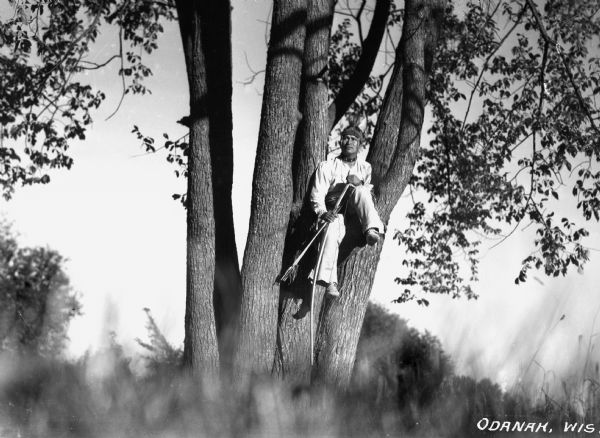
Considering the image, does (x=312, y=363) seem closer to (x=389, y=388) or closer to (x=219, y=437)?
(x=389, y=388)

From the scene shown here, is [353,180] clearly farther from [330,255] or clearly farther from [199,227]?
[199,227]

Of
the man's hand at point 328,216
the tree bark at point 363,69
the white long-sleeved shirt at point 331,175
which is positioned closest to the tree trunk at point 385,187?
the white long-sleeved shirt at point 331,175

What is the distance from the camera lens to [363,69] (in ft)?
26.3

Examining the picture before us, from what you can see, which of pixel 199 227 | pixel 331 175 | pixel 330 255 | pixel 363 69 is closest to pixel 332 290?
pixel 330 255

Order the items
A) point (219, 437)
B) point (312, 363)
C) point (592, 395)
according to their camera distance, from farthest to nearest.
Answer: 1. point (312, 363)
2. point (592, 395)
3. point (219, 437)

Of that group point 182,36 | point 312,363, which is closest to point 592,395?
point 312,363

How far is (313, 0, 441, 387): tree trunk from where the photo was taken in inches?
252

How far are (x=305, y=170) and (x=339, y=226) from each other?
77 cm

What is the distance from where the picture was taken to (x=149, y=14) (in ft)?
35.8

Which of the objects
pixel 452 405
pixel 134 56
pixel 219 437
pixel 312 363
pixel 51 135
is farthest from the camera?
pixel 134 56

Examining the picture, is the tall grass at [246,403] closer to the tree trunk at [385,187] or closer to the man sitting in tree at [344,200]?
the man sitting in tree at [344,200]

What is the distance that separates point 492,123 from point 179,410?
8.82 meters

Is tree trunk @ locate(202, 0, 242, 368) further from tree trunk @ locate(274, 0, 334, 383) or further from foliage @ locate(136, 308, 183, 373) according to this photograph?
foliage @ locate(136, 308, 183, 373)

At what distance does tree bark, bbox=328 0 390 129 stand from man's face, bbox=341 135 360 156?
24.7 inches
